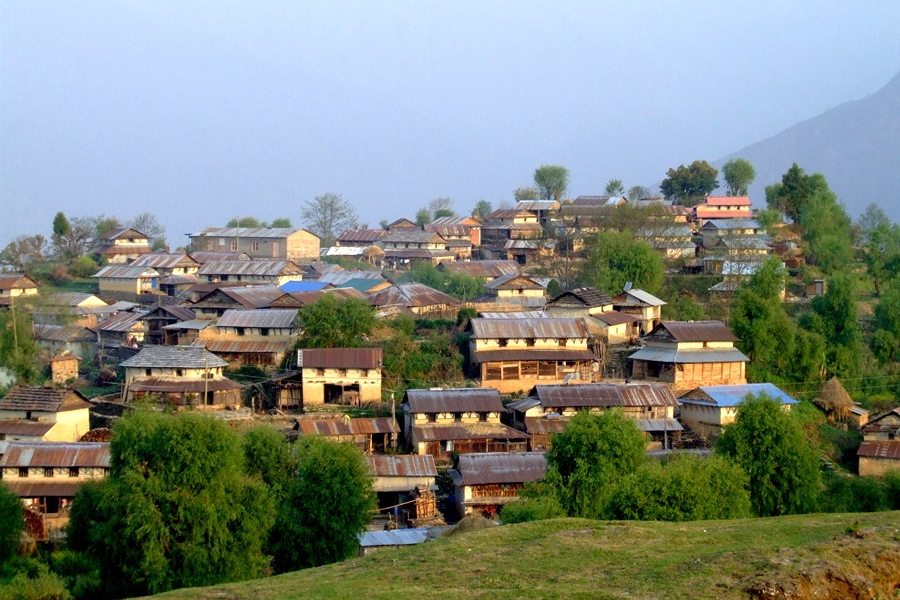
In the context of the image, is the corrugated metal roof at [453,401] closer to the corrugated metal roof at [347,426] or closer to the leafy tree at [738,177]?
the corrugated metal roof at [347,426]

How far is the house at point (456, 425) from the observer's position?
33031 mm

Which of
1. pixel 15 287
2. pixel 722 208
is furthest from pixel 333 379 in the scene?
pixel 722 208

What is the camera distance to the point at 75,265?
202ft

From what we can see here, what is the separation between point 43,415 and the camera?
32594 mm

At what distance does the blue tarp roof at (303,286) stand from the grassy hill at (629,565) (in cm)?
3027

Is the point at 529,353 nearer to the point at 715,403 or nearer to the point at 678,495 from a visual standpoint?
the point at 715,403

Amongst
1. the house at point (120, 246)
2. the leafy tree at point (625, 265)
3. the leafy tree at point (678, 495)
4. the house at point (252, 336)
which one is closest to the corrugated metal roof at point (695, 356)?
the leafy tree at point (625, 265)

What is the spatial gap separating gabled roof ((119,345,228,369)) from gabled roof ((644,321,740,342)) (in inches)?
640

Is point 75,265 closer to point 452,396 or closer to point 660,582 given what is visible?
point 452,396

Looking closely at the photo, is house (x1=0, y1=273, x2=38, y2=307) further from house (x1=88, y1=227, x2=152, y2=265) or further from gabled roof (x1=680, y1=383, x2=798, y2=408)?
gabled roof (x1=680, y1=383, x2=798, y2=408)

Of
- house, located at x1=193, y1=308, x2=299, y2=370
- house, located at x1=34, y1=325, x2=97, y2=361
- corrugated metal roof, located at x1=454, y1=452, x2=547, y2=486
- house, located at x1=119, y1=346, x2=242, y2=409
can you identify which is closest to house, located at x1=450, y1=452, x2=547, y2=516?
corrugated metal roof, located at x1=454, y1=452, x2=547, y2=486

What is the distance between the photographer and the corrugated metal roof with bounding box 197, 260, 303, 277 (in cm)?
5356

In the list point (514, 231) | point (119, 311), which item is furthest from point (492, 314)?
point (514, 231)

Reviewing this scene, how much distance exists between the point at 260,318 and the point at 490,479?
14593 mm
